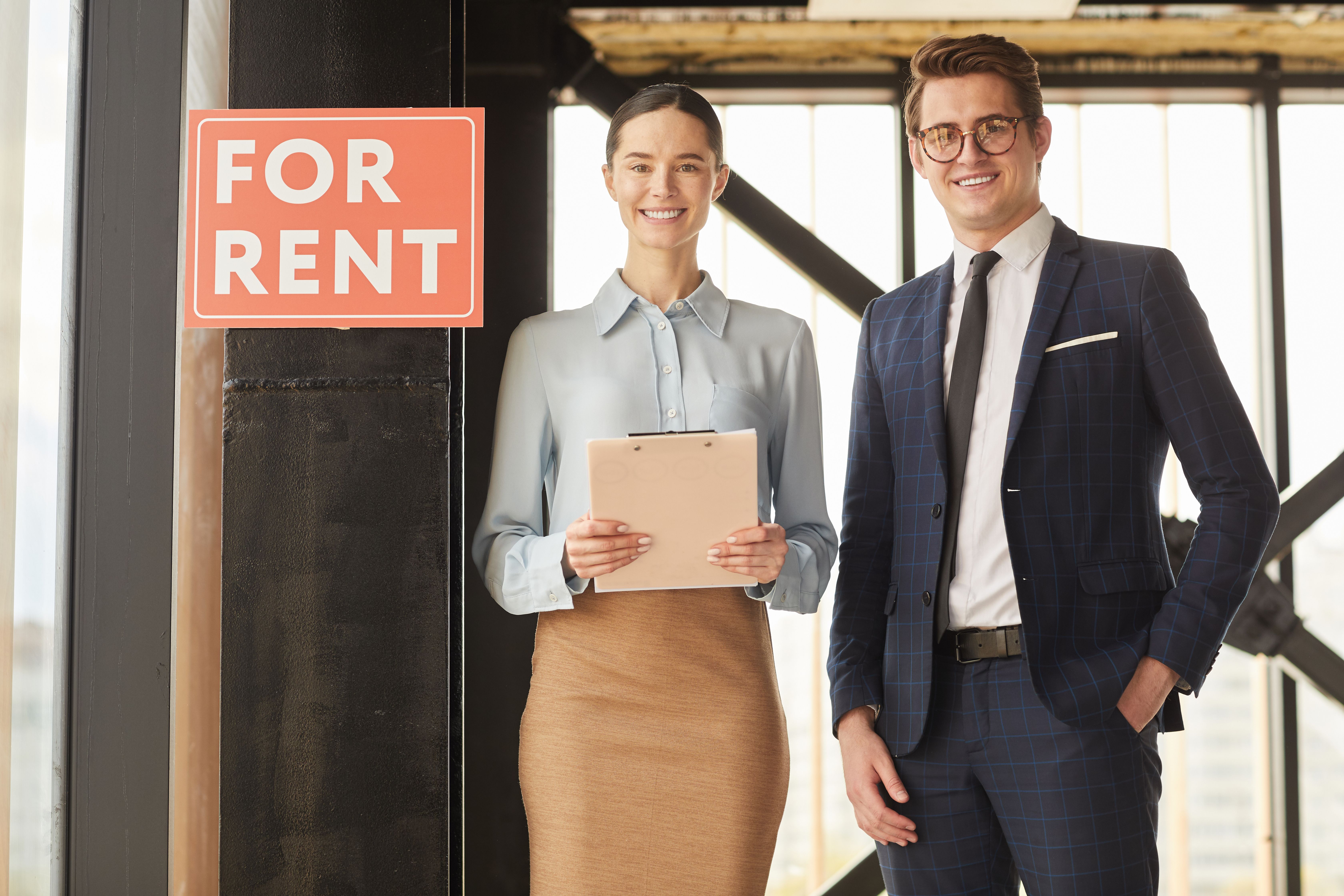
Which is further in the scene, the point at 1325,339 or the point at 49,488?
the point at 1325,339

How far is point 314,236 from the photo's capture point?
2.07 metres

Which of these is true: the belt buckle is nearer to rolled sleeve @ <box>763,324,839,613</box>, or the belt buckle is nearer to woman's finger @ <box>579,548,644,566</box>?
rolled sleeve @ <box>763,324,839,613</box>

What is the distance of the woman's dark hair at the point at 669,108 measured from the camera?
210 centimetres

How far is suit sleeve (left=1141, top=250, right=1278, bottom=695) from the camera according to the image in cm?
171

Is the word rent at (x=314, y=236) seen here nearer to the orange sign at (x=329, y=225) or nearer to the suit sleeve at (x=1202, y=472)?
the orange sign at (x=329, y=225)

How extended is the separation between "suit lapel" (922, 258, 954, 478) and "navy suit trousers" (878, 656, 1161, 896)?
404 mm

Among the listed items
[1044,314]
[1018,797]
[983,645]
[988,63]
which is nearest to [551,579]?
[983,645]

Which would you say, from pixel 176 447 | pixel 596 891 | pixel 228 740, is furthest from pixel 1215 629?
pixel 176 447

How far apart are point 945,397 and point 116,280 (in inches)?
69.4

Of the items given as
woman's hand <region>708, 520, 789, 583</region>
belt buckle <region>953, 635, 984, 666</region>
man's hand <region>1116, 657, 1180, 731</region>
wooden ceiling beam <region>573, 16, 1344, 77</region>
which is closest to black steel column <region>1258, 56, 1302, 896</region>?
wooden ceiling beam <region>573, 16, 1344, 77</region>

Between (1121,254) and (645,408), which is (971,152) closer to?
(1121,254)

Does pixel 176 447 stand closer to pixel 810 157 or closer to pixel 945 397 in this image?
pixel 945 397

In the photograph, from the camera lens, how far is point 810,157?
3.19m

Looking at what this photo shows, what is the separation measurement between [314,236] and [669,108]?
776mm
